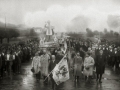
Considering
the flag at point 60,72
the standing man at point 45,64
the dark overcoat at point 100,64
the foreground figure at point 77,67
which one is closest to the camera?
the flag at point 60,72

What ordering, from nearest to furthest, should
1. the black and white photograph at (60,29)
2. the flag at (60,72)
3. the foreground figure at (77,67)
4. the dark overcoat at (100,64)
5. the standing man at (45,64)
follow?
the flag at (60,72) < the standing man at (45,64) < the dark overcoat at (100,64) < the foreground figure at (77,67) < the black and white photograph at (60,29)

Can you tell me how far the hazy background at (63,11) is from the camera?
1847cm

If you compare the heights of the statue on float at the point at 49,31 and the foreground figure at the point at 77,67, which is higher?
the statue on float at the point at 49,31

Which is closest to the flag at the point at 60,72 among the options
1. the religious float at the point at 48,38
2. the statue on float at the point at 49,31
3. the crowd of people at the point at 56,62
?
the crowd of people at the point at 56,62

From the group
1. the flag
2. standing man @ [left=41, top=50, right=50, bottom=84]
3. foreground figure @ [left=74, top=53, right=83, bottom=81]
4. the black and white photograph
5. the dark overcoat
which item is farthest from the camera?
the black and white photograph

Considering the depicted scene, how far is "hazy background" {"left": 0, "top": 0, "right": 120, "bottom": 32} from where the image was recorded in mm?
18469

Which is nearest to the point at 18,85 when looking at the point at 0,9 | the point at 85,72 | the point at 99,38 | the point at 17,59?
the point at 85,72

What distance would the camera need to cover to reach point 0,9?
18031 millimetres

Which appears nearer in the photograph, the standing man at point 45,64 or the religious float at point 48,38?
the standing man at point 45,64

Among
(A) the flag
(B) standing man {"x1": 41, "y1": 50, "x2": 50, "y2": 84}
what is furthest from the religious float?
(A) the flag

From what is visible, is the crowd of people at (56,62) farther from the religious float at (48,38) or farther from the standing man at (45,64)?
the religious float at (48,38)

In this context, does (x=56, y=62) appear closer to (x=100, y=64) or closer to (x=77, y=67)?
(x=77, y=67)

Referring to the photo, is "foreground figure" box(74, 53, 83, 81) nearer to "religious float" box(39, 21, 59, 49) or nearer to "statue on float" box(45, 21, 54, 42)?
"statue on float" box(45, 21, 54, 42)

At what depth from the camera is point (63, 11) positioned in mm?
19594
